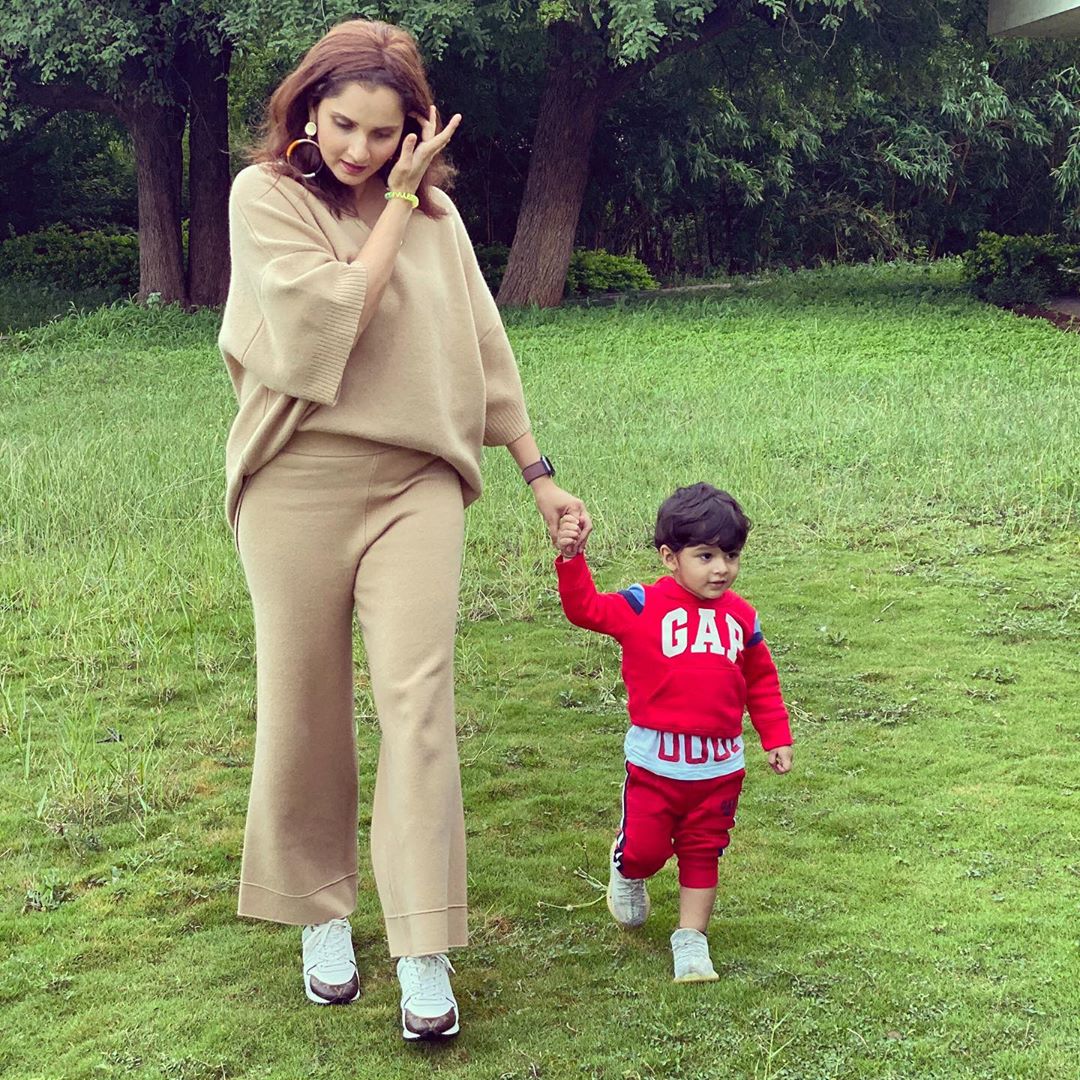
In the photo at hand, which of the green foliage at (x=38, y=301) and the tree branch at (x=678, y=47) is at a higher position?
the tree branch at (x=678, y=47)

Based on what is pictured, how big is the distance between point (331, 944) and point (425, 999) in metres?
0.43

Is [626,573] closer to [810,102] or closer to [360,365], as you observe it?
[360,365]

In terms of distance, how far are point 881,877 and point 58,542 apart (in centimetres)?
518

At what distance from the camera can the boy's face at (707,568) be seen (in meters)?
3.39

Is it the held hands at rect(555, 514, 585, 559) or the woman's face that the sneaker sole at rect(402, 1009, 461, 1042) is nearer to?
the held hands at rect(555, 514, 585, 559)

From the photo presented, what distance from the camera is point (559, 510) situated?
3.39 meters

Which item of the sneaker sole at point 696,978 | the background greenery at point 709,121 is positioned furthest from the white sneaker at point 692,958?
the background greenery at point 709,121

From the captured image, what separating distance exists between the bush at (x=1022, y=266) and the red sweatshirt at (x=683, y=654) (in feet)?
58.1

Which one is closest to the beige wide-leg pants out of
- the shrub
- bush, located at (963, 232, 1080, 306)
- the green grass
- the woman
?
the woman

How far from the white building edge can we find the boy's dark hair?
47.3 feet

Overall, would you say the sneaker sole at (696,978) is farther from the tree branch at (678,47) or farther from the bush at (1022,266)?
the bush at (1022,266)

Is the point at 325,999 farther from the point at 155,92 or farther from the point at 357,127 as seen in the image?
the point at 155,92

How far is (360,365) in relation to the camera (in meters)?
3.15

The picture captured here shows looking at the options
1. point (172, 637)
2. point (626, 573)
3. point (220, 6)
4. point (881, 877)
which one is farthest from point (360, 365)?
point (220, 6)
